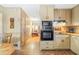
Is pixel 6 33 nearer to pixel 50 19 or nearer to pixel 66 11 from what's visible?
pixel 50 19

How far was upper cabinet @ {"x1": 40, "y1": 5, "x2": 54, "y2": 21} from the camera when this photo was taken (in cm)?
432

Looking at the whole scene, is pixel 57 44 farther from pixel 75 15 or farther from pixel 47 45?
pixel 75 15

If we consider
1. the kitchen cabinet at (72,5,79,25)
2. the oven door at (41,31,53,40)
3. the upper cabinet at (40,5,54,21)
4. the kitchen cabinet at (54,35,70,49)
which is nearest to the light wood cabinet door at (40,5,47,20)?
the upper cabinet at (40,5,54,21)

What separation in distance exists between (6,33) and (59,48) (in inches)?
87.1

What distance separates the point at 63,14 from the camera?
189 inches

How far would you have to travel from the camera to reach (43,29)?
432 cm

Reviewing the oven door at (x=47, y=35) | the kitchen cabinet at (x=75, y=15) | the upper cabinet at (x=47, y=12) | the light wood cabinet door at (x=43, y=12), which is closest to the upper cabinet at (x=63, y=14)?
the kitchen cabinet at (x=75, y=15)

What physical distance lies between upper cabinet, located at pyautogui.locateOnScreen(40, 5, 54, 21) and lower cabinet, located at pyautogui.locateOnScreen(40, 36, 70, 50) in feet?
2.62

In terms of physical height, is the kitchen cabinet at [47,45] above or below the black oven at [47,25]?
below

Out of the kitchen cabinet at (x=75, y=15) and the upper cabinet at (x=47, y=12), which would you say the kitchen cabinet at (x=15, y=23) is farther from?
the kitchen cabinet at (x=75, y=15)

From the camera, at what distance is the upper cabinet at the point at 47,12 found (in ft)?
14.2

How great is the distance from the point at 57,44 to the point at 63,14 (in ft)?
4.16

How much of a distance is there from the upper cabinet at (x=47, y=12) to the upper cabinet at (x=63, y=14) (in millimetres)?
459
